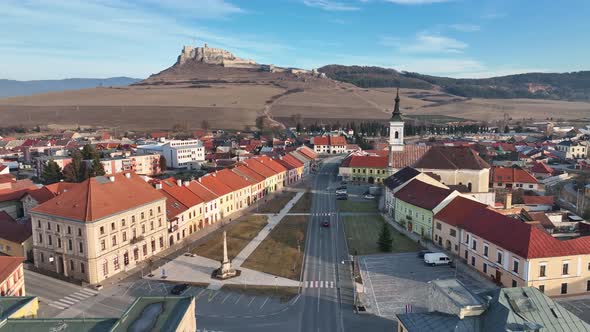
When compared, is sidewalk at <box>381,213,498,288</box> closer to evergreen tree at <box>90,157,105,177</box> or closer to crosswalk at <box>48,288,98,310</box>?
crosswalk at <box>48,288,98,310</box>

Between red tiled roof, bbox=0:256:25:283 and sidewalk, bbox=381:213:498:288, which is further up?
red tiled roof, bbox=0:256:25:283

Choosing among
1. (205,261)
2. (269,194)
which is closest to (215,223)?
(205,261)

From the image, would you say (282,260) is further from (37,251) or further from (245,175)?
(245,175)

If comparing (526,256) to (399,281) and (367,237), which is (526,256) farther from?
(367,237)

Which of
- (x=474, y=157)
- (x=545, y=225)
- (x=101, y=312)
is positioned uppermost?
(x=474, y=157)

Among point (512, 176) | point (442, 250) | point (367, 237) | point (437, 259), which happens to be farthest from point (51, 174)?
point (512, 176)

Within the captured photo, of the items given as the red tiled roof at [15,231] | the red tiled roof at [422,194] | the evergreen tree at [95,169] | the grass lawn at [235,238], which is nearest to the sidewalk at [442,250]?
the red tiled roof at [422,194]

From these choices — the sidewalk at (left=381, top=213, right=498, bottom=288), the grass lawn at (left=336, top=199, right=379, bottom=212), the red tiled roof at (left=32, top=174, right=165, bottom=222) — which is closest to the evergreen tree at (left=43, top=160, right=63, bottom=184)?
the red tiled roof at (left=32, top=174, right=165, bottom=222)
